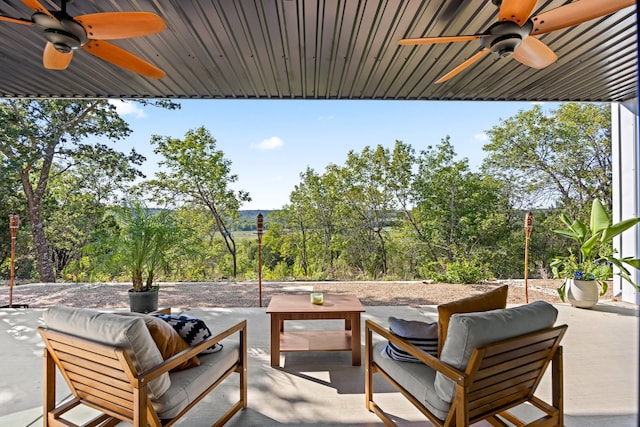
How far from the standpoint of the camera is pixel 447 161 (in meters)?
8.96

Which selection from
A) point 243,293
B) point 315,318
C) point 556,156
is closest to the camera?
point 315,318

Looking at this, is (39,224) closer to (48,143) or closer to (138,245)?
(48,143)

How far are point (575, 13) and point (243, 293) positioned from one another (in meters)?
5.67

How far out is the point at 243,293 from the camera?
20.0ft

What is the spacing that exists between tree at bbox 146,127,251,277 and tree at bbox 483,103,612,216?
7092 mm

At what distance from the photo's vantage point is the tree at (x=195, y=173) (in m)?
8.62

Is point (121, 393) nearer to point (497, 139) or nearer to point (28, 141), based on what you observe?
point (28, 141)

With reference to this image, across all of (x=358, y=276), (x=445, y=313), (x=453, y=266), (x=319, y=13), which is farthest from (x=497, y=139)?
(x=445, y=313)

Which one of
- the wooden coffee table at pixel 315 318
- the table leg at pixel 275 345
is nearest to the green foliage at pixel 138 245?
the wooden coffee table at pixel 315 318

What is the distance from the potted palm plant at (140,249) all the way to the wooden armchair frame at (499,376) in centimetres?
343

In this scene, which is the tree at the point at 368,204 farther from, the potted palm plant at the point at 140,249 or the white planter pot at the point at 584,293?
the potted palm plant at the point at 140,249

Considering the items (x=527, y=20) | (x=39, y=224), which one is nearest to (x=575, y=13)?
(x=527, y=20)

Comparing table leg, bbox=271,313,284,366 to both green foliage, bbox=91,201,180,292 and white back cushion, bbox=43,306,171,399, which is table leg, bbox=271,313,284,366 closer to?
white back cushion, bbox=43,306,171,399

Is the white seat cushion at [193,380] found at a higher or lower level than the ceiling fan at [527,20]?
lower
